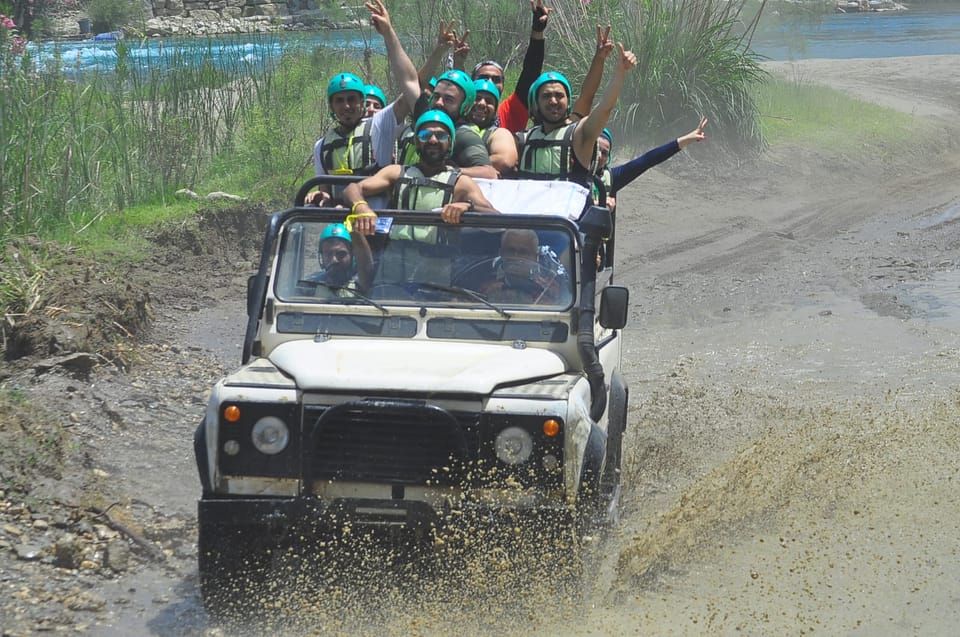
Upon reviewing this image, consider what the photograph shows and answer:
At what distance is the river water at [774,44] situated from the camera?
14.6m

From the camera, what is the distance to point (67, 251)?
35.6 ft

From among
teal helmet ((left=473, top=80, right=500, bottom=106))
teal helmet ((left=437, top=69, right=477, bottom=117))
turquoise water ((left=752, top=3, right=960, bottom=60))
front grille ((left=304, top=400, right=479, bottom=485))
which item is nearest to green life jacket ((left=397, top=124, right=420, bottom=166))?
teal helmet ((left=437, top=69, right=477, bottom=117))

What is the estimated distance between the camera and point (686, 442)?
872 centimetres

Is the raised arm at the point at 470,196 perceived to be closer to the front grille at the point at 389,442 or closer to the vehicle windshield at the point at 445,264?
the vehicle windshield at the point at 445,264

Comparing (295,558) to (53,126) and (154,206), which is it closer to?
(53,126)

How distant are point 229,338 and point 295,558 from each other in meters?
5.69

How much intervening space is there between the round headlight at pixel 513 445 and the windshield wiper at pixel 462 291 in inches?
34.9

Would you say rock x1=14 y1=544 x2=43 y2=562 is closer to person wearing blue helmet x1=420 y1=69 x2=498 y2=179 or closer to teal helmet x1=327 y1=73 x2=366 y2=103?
person wearing blue helmet x1=420 y1=69 x2=498 y2=179

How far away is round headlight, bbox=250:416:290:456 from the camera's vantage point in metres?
5.41

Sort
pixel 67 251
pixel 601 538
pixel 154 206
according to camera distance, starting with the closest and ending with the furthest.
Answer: pixel 601 538 → pixel 67 251 → pixel 154 206

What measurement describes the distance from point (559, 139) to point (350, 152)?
1.19m

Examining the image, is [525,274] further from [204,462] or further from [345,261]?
[204,462]

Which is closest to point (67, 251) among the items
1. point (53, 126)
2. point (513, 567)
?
point (53, 126)

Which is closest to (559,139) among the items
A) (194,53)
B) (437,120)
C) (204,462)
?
(437,120)
